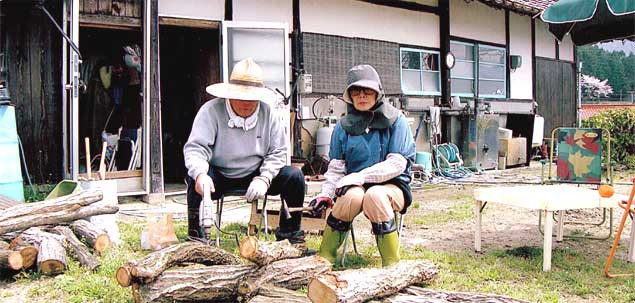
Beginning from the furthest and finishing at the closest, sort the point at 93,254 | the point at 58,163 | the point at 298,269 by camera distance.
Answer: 1. the point at 58,163
2. the point at 93,254
3. the point at 298,269

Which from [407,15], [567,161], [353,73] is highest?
[407,15]

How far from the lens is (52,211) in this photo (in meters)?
3.75

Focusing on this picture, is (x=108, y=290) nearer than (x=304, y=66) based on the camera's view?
Yes

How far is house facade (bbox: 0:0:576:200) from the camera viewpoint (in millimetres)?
6025

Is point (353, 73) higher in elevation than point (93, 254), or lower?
higher

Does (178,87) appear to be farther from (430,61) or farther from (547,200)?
(547,200)

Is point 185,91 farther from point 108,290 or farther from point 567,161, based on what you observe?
point 108,290

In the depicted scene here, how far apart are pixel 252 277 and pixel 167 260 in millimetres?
388

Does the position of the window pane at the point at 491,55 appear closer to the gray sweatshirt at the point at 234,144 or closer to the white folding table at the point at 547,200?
the white folding table at the point at 547,200

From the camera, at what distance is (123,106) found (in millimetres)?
7648

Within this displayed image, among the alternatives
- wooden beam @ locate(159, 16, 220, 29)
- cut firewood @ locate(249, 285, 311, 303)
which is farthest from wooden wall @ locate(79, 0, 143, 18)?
cut firewood @ locate(249, 285, 311, 303)

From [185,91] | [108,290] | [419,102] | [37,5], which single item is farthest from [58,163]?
[419,102]

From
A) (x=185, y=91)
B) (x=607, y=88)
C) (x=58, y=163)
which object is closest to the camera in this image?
(x=58, y=163)

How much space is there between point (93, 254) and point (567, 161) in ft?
12.8
